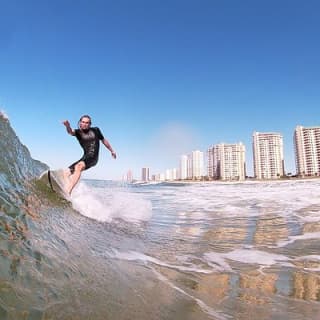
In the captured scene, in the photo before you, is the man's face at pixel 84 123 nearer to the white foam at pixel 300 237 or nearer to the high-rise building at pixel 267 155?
the white foam at pixel 300 237

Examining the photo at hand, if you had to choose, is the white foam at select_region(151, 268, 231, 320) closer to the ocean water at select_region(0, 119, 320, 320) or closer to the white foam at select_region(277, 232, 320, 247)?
the ocean water at select_region(0, 119, 320, 320)

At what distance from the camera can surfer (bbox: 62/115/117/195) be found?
772cm

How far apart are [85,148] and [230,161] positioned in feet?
485

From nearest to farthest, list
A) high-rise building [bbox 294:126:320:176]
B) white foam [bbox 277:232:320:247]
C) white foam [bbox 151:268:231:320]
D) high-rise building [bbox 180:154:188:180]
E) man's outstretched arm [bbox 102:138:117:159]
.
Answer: white foam [bbox 151:268:231:320] → white foam [bbox 277:232:320:247] → man's outstretched arm [bbox 102:138:117:159] → high-rise building [bbox 294:126:320:176] → high-rise building [bbox 180:154:188:180]

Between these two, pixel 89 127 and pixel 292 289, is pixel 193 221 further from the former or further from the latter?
pixel 292 289

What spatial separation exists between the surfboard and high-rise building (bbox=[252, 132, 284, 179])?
145m

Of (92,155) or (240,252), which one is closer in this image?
(240,252)

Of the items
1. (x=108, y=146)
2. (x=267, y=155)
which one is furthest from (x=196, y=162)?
(x=108, y=146)

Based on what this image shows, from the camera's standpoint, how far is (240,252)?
171 inches

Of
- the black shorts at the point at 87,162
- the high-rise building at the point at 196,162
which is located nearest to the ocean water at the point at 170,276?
the black shorts at the point at 87,162

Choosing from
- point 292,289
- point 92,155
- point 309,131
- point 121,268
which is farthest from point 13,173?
point 309,131

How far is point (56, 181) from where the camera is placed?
7.83 metres

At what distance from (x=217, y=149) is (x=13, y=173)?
154m

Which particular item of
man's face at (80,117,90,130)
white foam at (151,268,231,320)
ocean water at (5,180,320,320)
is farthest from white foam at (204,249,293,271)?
man's face at (80,117,90,130)
